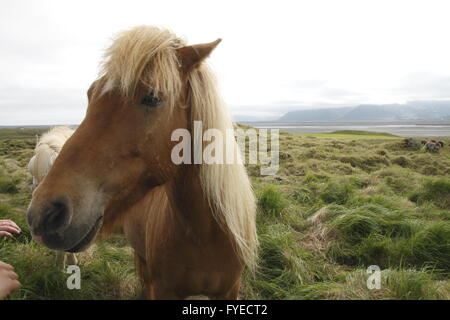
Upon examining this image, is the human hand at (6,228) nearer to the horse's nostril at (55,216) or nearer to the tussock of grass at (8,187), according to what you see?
the horse's nostril at (55,216)

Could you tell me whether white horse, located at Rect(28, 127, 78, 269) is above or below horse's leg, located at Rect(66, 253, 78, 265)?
above

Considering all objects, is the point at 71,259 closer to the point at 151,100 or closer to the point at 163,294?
the point at 163,294

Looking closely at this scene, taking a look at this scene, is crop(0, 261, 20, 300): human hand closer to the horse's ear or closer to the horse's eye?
the horse's eye

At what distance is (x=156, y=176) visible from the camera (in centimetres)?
165

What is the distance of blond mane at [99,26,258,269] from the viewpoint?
1529 mm

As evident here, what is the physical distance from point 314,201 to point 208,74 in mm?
5256

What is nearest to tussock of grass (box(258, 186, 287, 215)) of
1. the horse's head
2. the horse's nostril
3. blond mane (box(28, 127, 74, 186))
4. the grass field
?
the grass field

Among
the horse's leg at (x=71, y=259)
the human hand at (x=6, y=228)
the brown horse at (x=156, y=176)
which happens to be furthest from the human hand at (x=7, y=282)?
the horse's leg at (x=71, y=259)

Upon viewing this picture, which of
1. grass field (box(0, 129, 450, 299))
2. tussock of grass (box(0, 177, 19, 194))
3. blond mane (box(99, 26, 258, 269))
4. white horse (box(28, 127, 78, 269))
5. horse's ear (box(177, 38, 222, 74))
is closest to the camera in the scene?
blond mane (box(99, 26, 258, 269))

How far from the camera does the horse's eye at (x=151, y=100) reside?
1.53m

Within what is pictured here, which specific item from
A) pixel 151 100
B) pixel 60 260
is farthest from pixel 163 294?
pixel 60 260

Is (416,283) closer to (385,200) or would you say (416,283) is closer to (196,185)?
(196,185)

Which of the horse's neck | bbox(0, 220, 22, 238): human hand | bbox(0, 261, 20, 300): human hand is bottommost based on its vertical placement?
bbox(0, 261, 20, 300): human hand

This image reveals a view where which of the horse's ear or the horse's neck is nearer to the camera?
the horse's ear
